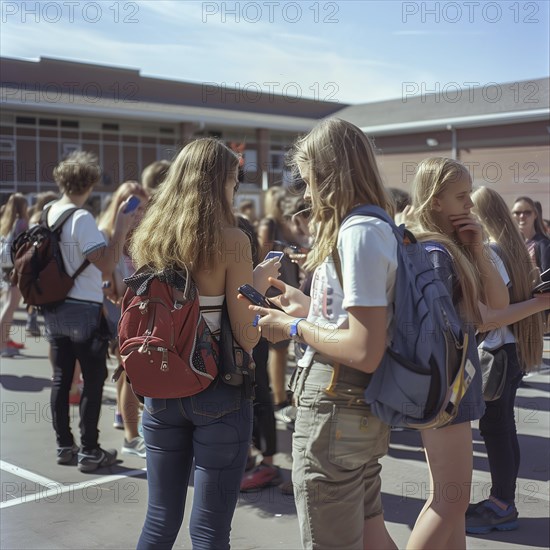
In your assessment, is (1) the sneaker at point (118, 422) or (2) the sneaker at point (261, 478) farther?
(1) the sneaker at point (118, 422)

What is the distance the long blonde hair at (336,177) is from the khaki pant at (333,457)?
0.43m

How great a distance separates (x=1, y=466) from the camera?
526cm

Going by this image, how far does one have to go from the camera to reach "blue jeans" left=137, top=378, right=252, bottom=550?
8.82ft

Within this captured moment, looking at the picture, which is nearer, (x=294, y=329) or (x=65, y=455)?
(x=294, y=329)

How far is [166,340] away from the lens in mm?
2697

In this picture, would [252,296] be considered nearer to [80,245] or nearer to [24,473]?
[80,245]

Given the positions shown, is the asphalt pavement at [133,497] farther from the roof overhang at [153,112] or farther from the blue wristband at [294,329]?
the roof overhang at [153,112]

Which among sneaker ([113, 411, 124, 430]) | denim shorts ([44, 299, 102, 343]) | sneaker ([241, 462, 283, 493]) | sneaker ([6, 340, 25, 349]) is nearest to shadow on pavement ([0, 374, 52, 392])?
sneaker ([6, 340, 25, 349])

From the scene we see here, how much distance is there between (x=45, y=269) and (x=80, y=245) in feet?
0.98

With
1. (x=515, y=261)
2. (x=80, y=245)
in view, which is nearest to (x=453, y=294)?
(x=515, y=261)

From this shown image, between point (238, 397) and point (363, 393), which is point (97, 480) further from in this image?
point (363, 393)

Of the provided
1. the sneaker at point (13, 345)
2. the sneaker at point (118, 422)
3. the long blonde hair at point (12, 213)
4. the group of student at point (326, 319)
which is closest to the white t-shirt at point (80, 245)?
the sneaker at point (118, 422)

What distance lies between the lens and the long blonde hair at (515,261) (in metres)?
3.93

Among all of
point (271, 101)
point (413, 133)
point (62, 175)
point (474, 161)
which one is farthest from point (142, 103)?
point (62, 175)
